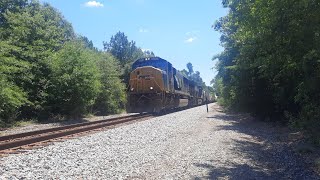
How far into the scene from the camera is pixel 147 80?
26.7m

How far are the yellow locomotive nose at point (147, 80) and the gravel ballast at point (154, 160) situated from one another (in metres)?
13.4

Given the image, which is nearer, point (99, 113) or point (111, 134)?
point (111, 134)

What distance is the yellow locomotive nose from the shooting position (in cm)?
2633

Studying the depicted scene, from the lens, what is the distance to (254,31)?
36.2 feet

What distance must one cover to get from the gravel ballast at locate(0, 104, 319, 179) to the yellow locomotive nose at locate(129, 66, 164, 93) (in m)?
13.4

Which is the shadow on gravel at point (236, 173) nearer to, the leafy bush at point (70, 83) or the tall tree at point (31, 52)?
the tall tree at point (31, 52)

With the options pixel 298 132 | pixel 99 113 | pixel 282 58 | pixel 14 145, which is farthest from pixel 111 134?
pixel 99 113

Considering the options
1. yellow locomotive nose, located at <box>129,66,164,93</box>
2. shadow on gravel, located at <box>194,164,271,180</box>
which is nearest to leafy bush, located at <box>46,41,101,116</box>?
yellow locomotive nose, located at <box>129,66,164,93</box>

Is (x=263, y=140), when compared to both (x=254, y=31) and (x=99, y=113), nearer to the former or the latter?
(x=254, y=31)

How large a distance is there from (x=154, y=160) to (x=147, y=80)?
17.9m

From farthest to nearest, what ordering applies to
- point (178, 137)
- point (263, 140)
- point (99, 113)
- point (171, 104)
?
1. point (99, 113)
2. point (171, 104)
3. point (263, 140)
4. point (178, 137)

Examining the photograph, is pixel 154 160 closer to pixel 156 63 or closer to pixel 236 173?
pixel 236 173

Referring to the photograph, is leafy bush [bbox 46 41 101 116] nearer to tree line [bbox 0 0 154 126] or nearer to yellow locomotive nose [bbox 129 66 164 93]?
tree line [bbox 0 0 154 126]

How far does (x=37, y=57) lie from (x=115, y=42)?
2494 inches
